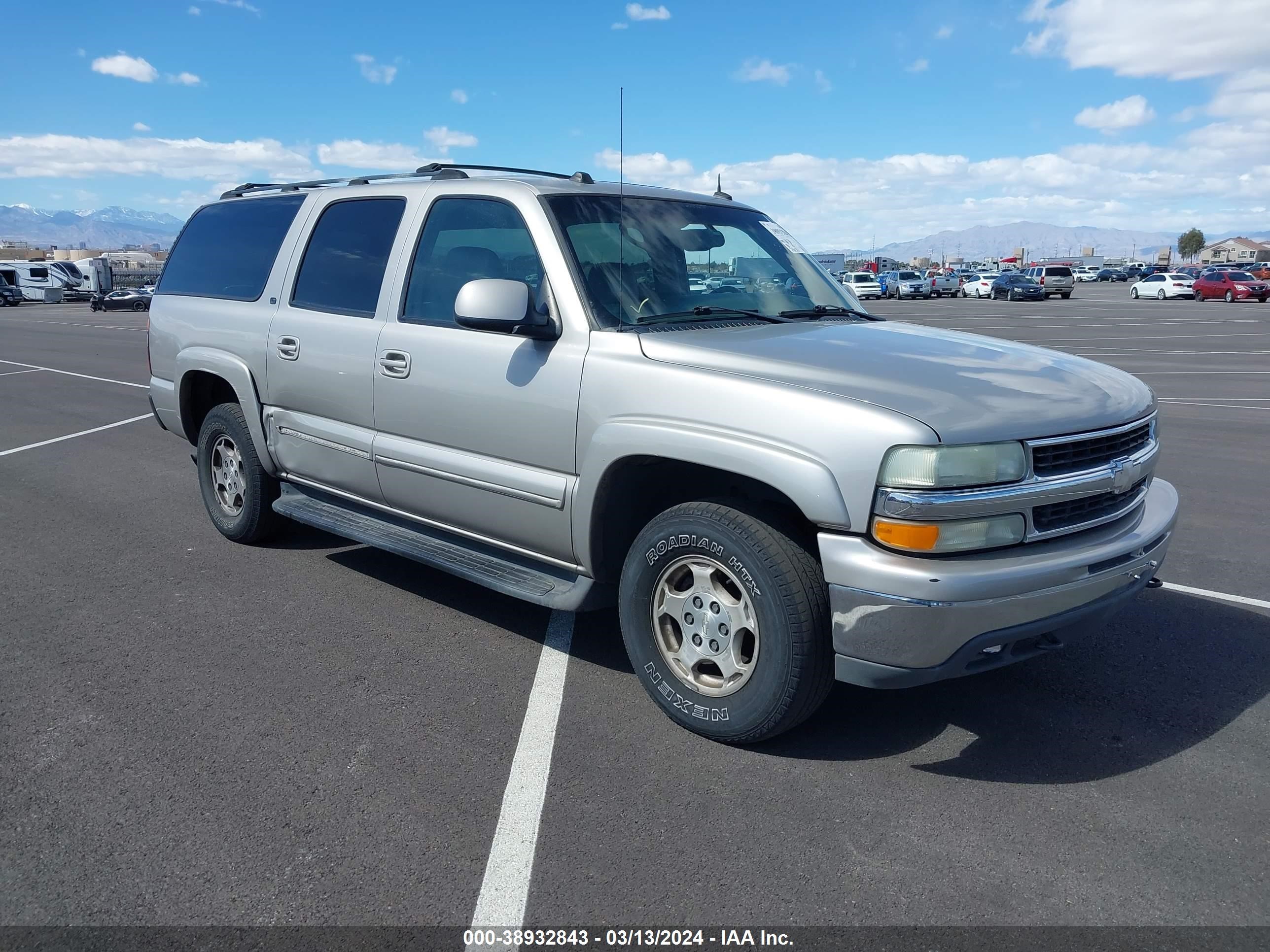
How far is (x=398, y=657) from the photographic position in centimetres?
450

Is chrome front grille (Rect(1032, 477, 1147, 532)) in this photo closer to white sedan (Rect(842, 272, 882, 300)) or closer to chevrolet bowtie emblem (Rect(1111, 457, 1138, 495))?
chevrolet bowtie emblem (Rect(1111, 457, 1138, 495))

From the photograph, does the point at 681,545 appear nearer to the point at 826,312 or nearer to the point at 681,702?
the point at 681,702

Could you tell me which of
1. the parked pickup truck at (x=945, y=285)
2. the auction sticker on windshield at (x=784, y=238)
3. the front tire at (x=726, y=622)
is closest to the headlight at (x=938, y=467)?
the front tire at (x=726, y=622)

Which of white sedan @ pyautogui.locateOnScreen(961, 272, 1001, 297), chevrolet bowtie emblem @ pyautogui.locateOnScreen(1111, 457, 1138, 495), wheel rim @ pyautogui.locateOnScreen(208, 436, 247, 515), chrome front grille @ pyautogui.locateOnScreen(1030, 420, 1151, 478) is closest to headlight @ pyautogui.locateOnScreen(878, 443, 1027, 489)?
chrome front grille @ pyautogui.locateOnScreen(1030, 420, 1151, 478)

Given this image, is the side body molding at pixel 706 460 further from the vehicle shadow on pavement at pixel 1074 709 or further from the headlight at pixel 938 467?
the vehicle shadow on pavement at pixel 1074 709

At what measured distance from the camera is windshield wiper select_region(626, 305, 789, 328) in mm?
4117

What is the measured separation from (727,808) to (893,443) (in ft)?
4.19

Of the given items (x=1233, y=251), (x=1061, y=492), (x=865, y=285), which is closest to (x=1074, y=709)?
(x=1061, y=492)

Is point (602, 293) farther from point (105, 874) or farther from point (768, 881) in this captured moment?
point (105, 874)

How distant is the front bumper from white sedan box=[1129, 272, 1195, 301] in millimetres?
52241

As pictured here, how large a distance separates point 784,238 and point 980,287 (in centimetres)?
5370

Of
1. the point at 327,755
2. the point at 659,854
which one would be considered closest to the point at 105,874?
the point at 327,755

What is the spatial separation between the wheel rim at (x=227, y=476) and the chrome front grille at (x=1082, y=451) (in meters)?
4.47

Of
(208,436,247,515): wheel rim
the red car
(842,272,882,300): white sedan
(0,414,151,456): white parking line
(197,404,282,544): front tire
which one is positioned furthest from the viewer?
(842,272,882,300): white sedan
